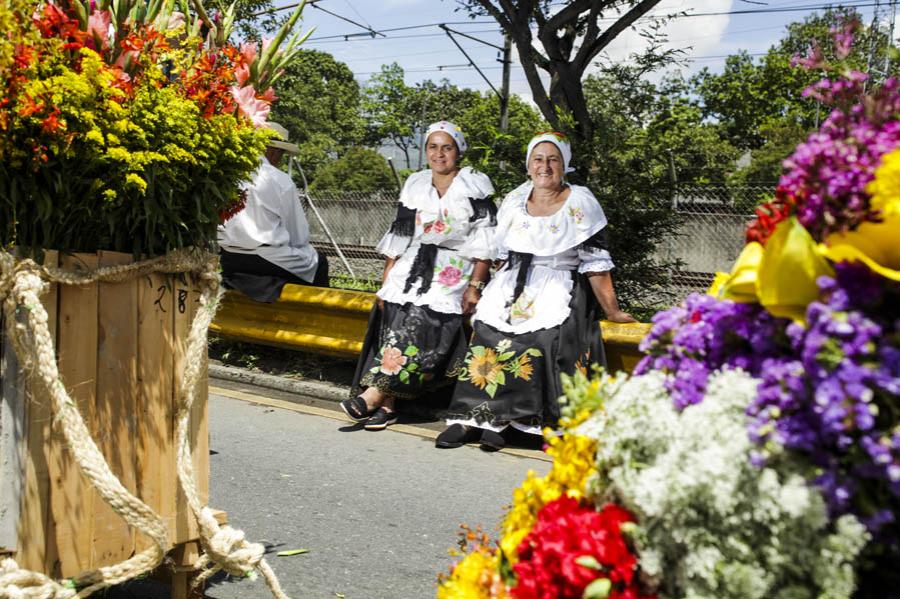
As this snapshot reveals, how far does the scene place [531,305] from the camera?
579 centimetres

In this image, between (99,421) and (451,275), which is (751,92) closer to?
(451,275)

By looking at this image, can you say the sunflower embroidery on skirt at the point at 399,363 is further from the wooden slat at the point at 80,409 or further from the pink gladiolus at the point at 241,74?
the wooden slat at the point at 80,409

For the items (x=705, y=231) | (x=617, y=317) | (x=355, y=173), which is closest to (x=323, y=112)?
(x=355, y=173)

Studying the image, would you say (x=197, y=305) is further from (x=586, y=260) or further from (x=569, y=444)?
(x=586, y=260)

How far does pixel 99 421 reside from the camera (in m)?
2.59

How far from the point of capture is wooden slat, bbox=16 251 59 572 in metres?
2.42

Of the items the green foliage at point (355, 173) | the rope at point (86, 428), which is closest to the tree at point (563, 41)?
the rope at point (86, 428)

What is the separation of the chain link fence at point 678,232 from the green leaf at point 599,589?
2219 millimetres

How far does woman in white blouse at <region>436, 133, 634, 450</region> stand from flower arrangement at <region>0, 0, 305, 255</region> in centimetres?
303

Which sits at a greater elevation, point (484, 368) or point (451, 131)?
point (451, 131)

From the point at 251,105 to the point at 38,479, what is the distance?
4.10 feet

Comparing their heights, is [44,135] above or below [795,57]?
below

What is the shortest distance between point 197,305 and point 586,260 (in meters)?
3.30

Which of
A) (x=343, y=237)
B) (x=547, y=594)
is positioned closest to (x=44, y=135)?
(x=547, y=594)
